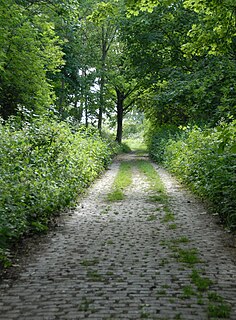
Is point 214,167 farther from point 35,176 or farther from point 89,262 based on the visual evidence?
point 89,262

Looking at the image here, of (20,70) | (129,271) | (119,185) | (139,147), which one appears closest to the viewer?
(129,271)

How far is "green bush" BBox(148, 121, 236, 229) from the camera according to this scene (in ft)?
25.1


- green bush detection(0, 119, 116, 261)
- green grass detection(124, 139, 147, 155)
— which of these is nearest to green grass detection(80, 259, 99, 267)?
green bush detection(0, 119, 116, 261)

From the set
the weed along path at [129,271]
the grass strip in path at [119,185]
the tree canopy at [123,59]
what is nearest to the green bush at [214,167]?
the weed along path at [129,271]

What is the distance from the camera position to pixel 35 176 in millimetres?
8352

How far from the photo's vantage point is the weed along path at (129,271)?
4078 millimetres

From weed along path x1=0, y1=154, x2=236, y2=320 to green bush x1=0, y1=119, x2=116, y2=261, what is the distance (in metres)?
0.57

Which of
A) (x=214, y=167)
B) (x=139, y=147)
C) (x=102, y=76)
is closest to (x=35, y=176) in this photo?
(x=214, y=167)

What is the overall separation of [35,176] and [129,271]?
3.92 m

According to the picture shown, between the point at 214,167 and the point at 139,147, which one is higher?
the point at 214,167

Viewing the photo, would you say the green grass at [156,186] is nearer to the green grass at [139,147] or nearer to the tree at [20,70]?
the tree at [20,70]

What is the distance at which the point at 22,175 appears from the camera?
309 inches

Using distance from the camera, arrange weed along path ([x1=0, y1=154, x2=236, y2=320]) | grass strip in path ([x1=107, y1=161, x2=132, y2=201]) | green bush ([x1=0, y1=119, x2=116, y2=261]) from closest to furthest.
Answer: weed along path ([x1=0, y1=154, x2=236, y2=320])
green bush ([x1=0, y1=119, x2=116, y2=261])
grass strip in path ([x1=107, y1=161, x2=132, y2=201])

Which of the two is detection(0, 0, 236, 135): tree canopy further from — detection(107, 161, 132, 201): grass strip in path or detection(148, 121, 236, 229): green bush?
detection(107, 161, 132, 201): grass strip in path
